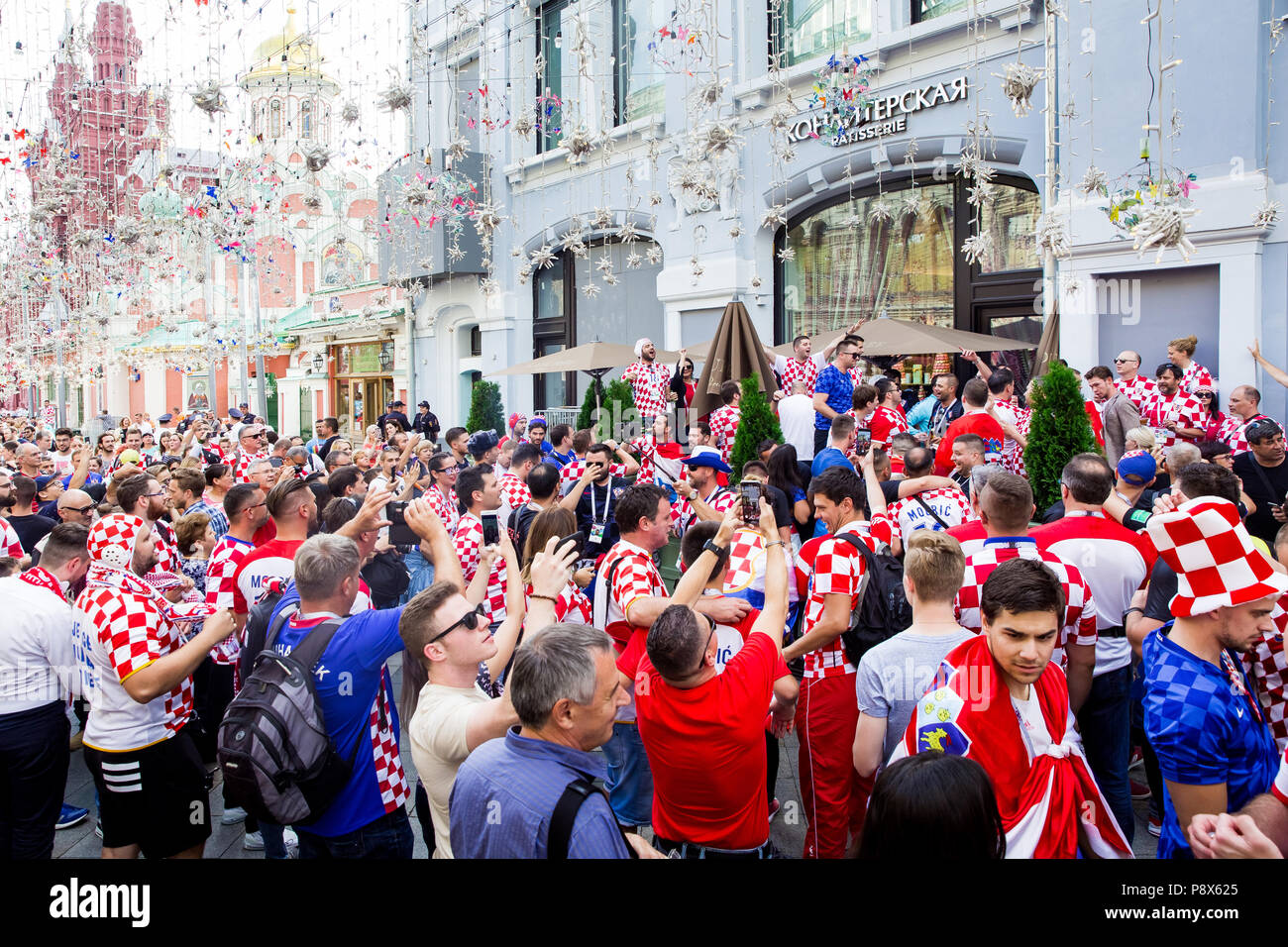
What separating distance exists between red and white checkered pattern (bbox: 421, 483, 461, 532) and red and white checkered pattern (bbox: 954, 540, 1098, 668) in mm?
3385

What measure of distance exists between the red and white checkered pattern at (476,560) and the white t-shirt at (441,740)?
210 centimetres

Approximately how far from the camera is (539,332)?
21125 millimetres

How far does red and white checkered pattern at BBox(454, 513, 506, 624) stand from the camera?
514cm

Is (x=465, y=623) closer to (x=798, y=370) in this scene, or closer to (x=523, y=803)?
(x=523, y=803)

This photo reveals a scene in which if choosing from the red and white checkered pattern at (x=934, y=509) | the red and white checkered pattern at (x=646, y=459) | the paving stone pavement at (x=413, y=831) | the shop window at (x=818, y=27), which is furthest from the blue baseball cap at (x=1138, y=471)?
the shop window at (x=818, y=27)

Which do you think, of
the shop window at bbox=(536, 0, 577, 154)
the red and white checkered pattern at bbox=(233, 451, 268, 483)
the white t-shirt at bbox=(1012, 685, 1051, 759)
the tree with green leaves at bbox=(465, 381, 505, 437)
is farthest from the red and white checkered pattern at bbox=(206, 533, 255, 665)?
the tree with green leaves at bbox=(465, 381, 505, 437)

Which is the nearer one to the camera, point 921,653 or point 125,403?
point 921,653

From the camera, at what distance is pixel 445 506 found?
636 centimetres

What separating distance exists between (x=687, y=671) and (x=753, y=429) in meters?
5.84

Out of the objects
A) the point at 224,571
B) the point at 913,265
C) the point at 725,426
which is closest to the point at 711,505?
the point at 224,571

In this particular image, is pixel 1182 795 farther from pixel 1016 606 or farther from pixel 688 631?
pixel 688 631

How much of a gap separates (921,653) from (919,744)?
1.91 ft
